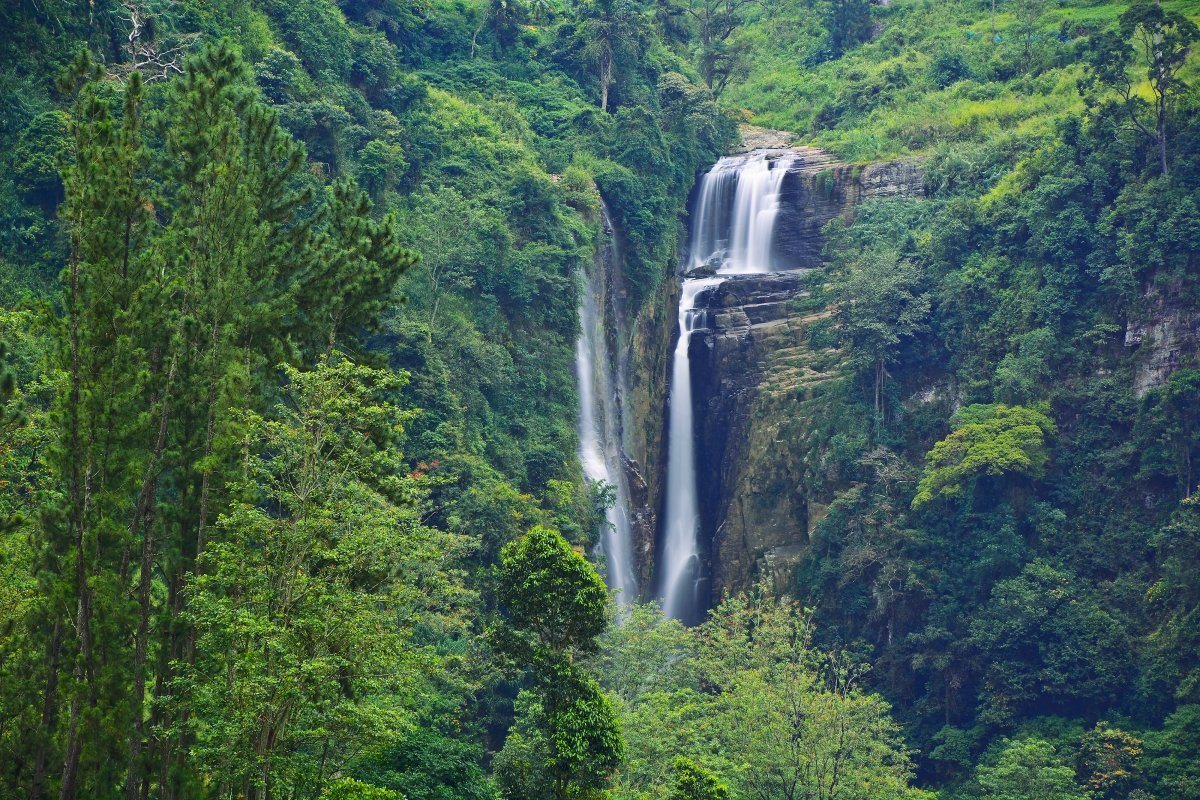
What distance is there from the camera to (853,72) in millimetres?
55844

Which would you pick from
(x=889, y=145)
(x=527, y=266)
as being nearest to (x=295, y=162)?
(x=527, y=266)

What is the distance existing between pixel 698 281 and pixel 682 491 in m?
7.95

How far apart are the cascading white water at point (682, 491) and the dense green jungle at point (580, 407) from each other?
22cm

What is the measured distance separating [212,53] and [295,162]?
1.98 meters

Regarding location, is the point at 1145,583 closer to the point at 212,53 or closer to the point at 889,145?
A: the point at 889,145

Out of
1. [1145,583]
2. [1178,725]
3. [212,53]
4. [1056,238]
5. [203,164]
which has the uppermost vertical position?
[212,53]

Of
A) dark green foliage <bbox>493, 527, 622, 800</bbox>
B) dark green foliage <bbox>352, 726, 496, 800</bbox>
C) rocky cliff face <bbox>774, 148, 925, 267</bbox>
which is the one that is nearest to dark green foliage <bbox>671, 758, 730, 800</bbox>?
dark green foliage <bbox>493, 527, 622, 800</bbox>

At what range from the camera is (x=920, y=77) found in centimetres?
5316

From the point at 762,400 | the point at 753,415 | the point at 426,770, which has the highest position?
the point at 762,400

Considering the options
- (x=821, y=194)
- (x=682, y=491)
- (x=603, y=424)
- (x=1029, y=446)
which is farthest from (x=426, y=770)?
(x=821, y=194)

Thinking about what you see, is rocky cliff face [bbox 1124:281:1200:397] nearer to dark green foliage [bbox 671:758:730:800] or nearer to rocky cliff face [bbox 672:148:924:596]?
rocky cliff face [bbox 672:148:924:596]

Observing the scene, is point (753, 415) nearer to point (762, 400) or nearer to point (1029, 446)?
point (762, 400)

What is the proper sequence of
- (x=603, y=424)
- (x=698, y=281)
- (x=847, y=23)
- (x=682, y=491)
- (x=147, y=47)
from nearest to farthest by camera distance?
1. (x=147, y=47)
2. (x=603, y=424)
3. (x=682, y=491)
4. (x=698, y=281)
5. (x=847, y=23)

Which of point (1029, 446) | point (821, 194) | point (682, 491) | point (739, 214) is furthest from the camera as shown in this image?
point (739, 214)
